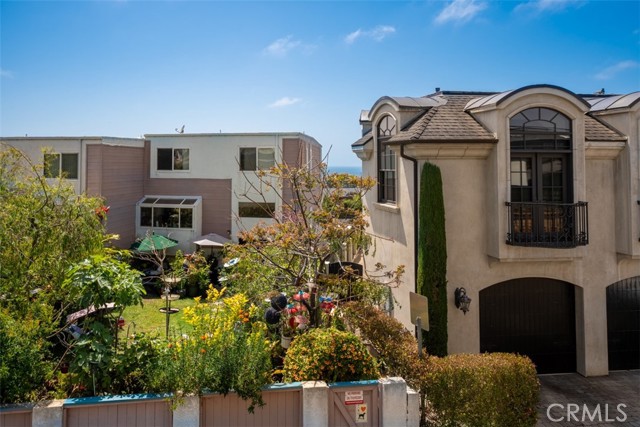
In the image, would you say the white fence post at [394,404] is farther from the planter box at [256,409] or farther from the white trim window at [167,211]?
the white trim window at [167,211]

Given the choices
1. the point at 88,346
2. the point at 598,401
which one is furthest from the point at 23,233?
the point at 598,401

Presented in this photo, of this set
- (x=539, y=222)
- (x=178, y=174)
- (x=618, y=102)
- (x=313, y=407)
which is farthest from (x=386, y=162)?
(x=178, y=174)

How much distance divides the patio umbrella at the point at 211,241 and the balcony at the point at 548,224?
14073 millimetres

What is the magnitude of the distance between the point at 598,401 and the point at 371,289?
5.63 m

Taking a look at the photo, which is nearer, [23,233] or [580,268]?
[23,233]

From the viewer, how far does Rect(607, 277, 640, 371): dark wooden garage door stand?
38.3ft

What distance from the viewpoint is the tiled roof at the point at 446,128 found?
10695mm

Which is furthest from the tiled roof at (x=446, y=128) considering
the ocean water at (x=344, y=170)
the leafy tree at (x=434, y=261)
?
the ocean water at (x=344, y=170)

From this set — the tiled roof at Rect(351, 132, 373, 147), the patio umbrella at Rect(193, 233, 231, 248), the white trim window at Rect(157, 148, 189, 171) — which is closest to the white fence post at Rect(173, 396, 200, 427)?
the tiled roof at Rect(351, 132, 373, 147)

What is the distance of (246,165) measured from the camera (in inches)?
936

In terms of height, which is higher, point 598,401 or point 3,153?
point 3,153

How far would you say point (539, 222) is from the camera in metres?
10.7

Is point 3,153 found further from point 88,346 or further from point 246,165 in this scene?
point 246,165

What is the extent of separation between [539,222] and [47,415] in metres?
10.7
